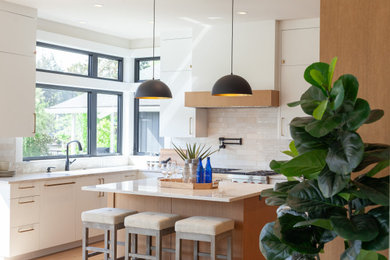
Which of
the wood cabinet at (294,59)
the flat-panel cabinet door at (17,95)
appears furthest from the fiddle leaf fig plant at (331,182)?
the wood cabinet at (294,59)

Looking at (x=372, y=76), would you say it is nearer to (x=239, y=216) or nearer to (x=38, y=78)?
(x=239, y=216)

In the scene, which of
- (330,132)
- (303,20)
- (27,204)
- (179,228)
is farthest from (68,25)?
(330,132)

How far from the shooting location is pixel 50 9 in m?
6.27

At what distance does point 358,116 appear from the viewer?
177cm

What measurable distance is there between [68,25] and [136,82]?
1.56 m

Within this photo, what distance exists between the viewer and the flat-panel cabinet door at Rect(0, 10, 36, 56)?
579cm

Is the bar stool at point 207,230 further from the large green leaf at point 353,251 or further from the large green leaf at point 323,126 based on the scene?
the large green leaf at point 323,126

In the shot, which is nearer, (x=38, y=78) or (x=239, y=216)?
(x=239, y=216)

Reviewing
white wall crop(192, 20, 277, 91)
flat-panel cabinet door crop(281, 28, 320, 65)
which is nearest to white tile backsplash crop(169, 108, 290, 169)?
white wall crop(192, 20, 277, 91)

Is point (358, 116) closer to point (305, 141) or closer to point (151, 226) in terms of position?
point (305, 141)

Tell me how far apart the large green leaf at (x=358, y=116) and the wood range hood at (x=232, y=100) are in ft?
15.7

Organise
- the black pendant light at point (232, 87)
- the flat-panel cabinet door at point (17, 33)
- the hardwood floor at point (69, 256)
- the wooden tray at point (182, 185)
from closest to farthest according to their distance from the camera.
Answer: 1. the wooden tray at point (182, 185)
2. the black pendant light at point (232, 87)
3. the flat-panel cabinet door at point (17, 33)
4. the hardwood floor at point (69, 256)

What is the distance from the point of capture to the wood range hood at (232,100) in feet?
21.7

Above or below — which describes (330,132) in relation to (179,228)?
above
